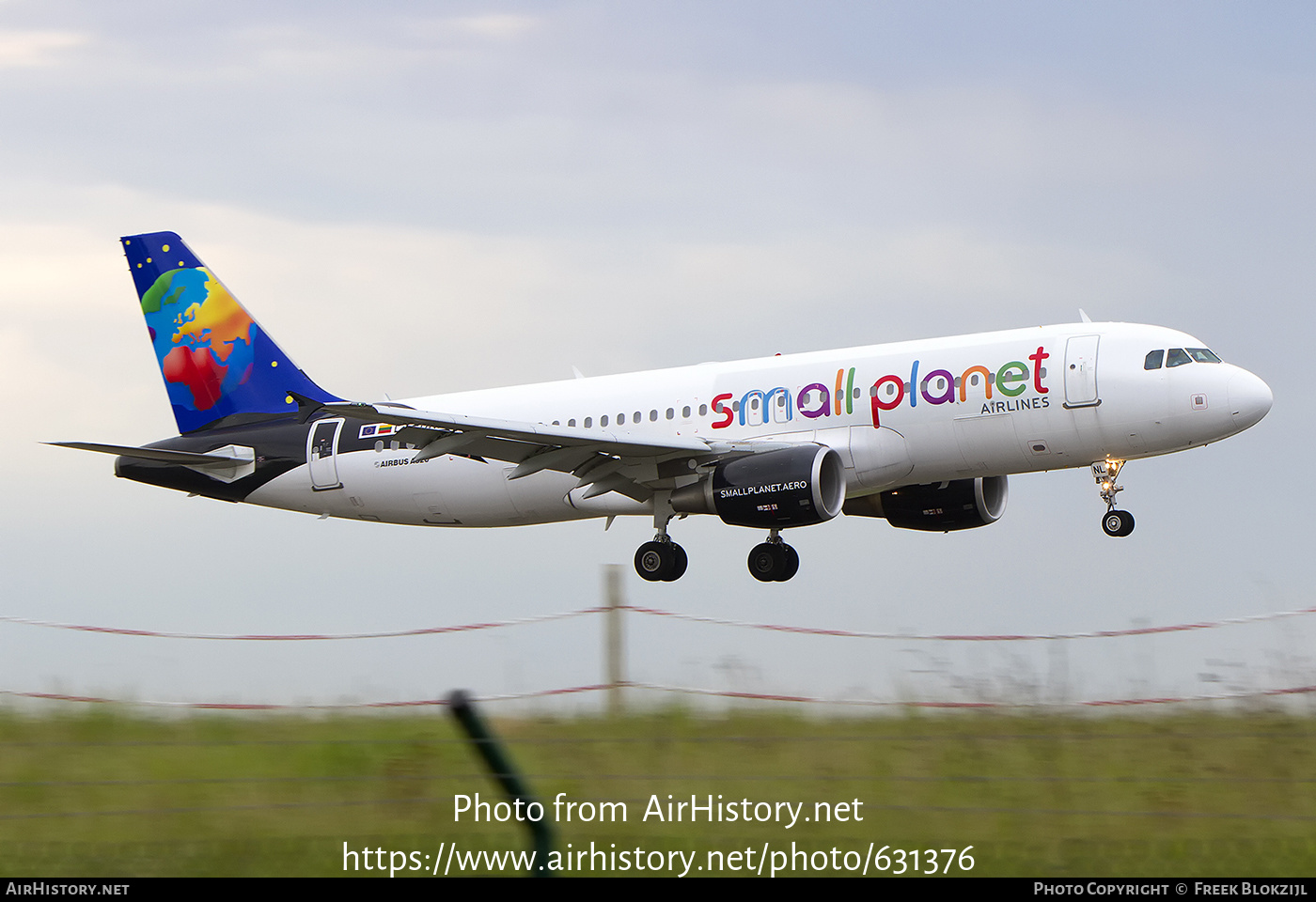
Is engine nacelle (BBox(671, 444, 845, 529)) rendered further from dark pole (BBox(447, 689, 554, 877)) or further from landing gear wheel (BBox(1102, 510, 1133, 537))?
dark pole (BBox(447, 689, 554, 877))

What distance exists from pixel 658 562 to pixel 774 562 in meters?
1.94

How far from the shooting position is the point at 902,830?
9562mm

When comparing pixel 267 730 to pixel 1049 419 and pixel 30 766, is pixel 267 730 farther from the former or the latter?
pixel 1049 419

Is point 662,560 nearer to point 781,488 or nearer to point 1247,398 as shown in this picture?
point 781,488

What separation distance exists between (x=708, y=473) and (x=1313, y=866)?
1530cm

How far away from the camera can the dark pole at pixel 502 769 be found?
23.2 ft

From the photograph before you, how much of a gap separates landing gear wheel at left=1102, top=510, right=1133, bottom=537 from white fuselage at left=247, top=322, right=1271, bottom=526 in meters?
0.91

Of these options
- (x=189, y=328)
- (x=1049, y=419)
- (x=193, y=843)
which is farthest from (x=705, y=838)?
(x=189, y=328)

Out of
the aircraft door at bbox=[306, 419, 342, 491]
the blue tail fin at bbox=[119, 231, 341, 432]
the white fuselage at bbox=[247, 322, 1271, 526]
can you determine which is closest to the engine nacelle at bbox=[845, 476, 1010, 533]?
the white fuselage at bbox=[247, 322, 1271, 526]

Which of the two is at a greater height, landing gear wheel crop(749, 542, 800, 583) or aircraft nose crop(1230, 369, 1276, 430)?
aircraft nose crop(1230, 369, 1276, 430)

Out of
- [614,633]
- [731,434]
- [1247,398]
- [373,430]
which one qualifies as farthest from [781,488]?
[614,633]

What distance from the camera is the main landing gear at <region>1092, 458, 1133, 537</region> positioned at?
74.4 feet

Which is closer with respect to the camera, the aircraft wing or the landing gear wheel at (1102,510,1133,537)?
the aircraft wing

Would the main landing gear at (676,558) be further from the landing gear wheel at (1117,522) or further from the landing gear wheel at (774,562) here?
the landing gear wheel at (1117,522)
